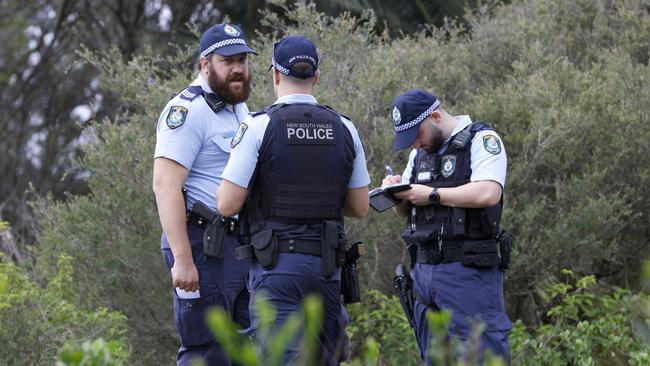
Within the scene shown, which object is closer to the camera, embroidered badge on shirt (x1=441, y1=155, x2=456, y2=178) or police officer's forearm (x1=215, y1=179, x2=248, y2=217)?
police officer's forearm (x1=215, y1=179, x2=248, y2=217)

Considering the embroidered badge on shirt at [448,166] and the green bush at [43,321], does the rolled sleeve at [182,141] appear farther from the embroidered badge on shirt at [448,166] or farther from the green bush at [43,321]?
the green bush at [43,321]

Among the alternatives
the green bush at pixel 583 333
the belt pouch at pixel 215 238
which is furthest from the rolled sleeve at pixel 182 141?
the green bush at pixel 583 333

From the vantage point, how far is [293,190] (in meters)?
4.33

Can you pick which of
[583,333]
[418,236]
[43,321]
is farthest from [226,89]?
[583,333]

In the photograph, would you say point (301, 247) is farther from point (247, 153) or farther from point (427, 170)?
point (427, 170)

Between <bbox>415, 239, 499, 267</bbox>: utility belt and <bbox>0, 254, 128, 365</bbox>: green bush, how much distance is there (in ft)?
6.12

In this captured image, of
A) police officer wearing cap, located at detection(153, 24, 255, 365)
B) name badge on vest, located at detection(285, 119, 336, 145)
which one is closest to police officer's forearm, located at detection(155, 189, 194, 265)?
police officer wearing cap, located at detection(153, 24, 255, 365)

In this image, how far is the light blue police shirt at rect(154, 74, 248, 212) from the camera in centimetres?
468

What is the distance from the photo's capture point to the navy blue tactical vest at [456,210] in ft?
15.6

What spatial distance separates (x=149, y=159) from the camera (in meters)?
6.80

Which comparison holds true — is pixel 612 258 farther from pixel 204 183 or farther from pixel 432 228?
pixel 204 183

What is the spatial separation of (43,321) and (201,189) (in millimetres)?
1993

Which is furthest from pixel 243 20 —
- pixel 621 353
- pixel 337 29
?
pixel 621 353

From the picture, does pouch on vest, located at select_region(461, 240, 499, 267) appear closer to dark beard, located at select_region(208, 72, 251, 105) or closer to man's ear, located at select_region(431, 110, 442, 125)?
man's ear, located at select_region(431, 110, 442, 125)
